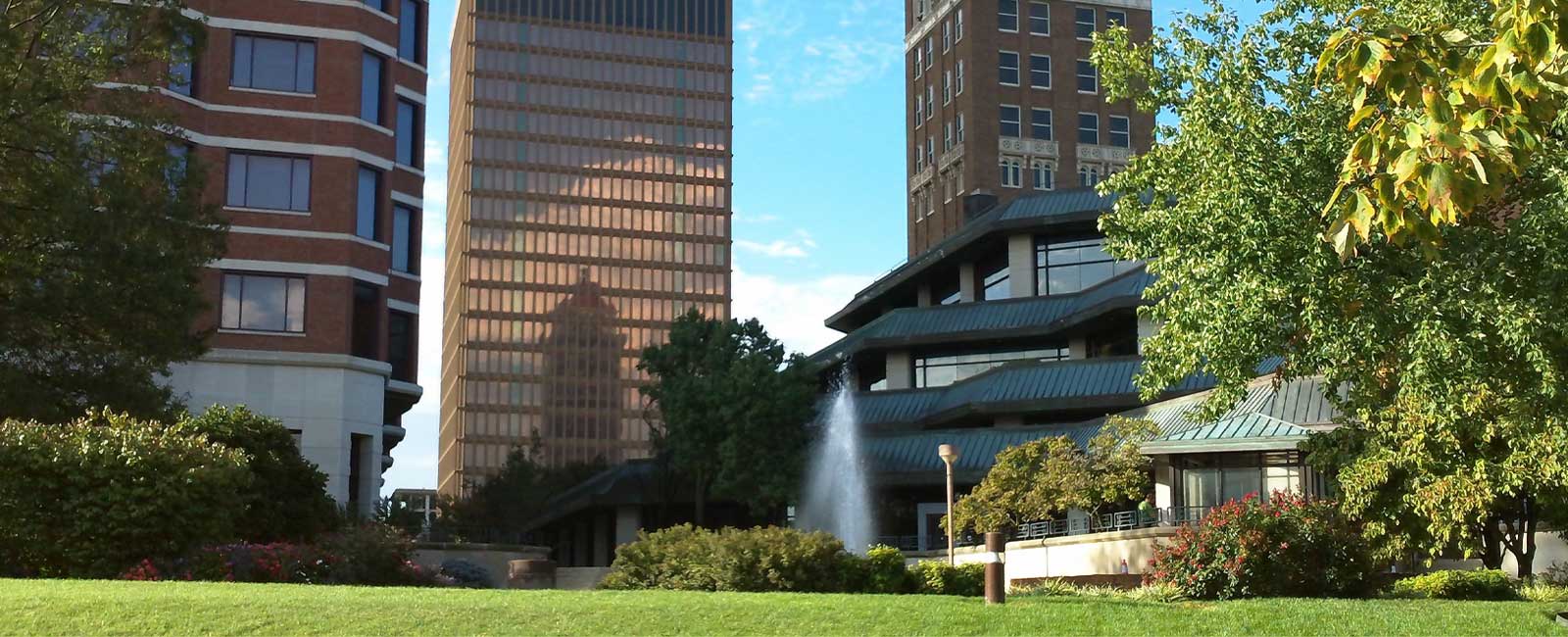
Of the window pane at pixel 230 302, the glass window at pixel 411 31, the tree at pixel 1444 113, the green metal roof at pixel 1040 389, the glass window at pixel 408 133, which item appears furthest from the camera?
the green metal roof at pixel 1040 389

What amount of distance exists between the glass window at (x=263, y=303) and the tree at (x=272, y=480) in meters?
12.2

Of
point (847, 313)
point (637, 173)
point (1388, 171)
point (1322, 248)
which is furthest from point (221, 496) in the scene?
point (637, 173)

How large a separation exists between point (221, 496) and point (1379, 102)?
1740 cm

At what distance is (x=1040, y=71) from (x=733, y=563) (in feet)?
263

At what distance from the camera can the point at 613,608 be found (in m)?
16.0

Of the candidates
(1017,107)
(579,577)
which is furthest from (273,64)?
(1017,107)

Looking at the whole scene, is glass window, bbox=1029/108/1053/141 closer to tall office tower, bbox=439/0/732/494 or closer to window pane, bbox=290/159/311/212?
window pane, bbox=290/159/311/212

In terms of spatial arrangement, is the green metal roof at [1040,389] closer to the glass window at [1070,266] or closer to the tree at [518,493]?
the glass window at [1070,266]

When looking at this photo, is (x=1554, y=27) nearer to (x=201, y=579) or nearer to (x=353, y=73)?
(x=201, y=579)

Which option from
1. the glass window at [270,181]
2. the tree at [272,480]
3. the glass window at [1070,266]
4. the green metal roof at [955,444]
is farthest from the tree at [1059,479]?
the glass window at [270,181]

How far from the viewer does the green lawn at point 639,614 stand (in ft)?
47.7

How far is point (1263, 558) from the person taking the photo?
22953mm

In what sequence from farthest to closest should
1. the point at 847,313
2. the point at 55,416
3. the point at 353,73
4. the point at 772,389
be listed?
the point at 847,313 → the point at 772,389 → the point at 353,73 → the point at 55,416

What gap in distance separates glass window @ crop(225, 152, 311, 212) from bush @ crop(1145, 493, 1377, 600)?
27.5 meters
